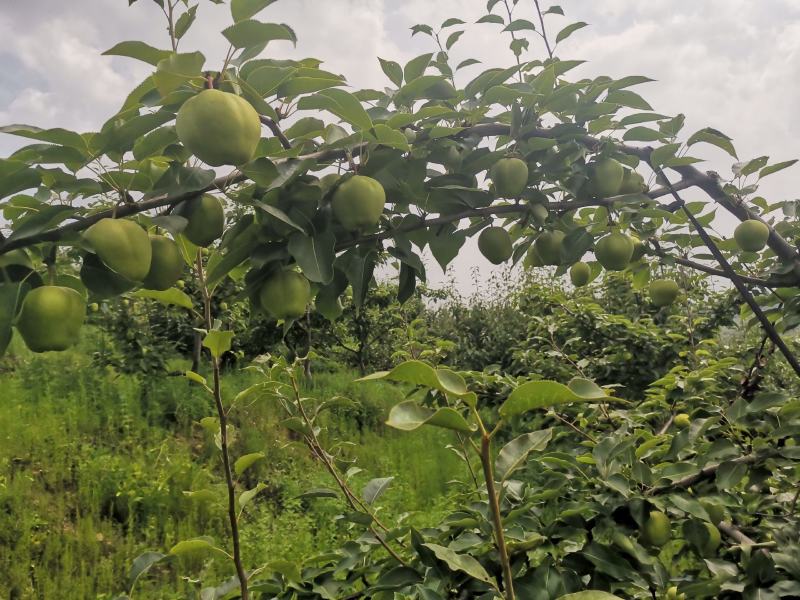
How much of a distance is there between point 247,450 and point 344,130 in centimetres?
363

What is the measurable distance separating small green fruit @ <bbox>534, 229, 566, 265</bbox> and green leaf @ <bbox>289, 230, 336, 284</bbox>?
1.62 ft

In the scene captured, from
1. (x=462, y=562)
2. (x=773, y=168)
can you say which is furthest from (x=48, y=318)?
(x=773, y=168)

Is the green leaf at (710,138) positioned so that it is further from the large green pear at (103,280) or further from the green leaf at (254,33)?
the large green pear at (103,280)

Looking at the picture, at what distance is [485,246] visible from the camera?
1116mm

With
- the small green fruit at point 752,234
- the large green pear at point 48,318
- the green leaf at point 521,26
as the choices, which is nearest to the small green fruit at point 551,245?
the small green fruit at point 752,234

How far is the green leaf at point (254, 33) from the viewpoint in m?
0.69

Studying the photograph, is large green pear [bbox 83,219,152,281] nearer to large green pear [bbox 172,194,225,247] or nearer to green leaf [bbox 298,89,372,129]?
large green pear [bbox 172,194,225,247]

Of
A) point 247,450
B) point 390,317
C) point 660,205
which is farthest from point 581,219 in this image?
point 390,317

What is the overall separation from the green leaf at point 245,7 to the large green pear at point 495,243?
1.86 ft

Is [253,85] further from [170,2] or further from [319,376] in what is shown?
[319,376]

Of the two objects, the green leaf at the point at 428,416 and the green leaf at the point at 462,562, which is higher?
the green leaf at the point at 428,416

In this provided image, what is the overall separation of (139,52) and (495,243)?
2.17ft

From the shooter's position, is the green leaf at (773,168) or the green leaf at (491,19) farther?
the green leaf at (491,19)

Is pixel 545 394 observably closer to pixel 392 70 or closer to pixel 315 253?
pixel 315 253
